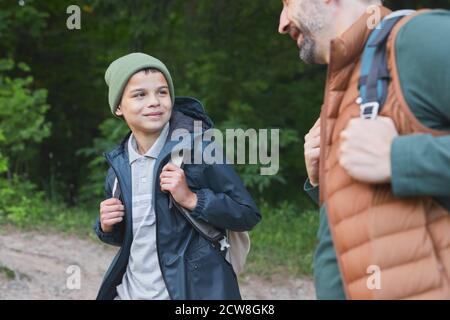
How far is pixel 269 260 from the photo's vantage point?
820cm

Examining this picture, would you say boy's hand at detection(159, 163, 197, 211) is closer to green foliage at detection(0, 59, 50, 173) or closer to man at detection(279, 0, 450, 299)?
man at detection(279, 0, 450, 299)

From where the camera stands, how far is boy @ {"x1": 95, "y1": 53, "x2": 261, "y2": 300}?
3.35m

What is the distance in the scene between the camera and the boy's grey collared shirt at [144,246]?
3.37 metres

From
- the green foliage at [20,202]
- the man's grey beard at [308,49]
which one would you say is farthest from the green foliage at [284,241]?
the man's grey beard at [308,49]

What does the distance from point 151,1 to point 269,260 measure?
3.66m

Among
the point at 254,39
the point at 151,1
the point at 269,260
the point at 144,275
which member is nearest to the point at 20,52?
the point at 151,1

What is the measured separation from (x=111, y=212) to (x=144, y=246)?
0.19 meters

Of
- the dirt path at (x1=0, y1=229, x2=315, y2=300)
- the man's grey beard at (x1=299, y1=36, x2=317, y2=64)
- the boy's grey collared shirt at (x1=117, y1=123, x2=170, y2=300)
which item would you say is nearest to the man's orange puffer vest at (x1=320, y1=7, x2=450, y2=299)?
the man's grey beard at (x1=299, y1=36, x2=317, y2=64)

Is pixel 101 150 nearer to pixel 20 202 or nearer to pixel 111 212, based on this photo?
pixel 20 202

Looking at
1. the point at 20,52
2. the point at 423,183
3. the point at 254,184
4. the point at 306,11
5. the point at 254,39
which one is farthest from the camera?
the point at 20,52

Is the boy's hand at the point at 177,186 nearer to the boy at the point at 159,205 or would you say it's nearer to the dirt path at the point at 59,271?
the boy at the point at 159,205

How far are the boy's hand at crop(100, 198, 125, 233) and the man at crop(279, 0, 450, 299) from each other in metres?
1.33

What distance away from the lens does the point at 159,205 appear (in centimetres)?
341

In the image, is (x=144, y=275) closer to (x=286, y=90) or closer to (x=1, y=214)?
(x=1, y=214)
